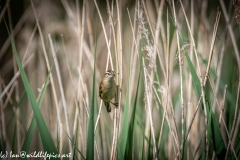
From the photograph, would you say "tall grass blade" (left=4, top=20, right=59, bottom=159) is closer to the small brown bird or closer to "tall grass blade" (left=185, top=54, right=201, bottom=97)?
the small brown bird

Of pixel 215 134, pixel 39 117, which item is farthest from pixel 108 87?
pixel 215 134

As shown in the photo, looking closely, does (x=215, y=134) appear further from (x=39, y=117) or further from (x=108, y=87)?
(x=39, y=117)

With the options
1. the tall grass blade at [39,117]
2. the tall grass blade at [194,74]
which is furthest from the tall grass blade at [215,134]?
the tall grass blade at [39,117]

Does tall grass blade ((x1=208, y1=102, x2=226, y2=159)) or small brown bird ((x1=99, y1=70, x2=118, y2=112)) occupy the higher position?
small brown bird ((x1=99, y1=70, x2=118, y2=112))

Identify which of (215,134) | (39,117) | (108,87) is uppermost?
(108,87)

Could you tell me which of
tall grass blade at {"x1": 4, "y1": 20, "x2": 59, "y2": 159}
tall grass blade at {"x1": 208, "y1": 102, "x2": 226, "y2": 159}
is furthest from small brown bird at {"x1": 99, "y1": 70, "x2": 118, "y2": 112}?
tall grass blade at {"x1": 208, "y1": 102, "x2": 226, "y2": 159}

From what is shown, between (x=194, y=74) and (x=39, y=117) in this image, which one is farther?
(x=194, y=74)

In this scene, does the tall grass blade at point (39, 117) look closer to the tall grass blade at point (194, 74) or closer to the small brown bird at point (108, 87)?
the small brown bird at point (108, 87)

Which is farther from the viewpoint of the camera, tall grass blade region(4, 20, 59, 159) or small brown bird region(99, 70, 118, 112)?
small brown bird region(99, 70, 118, 112)
